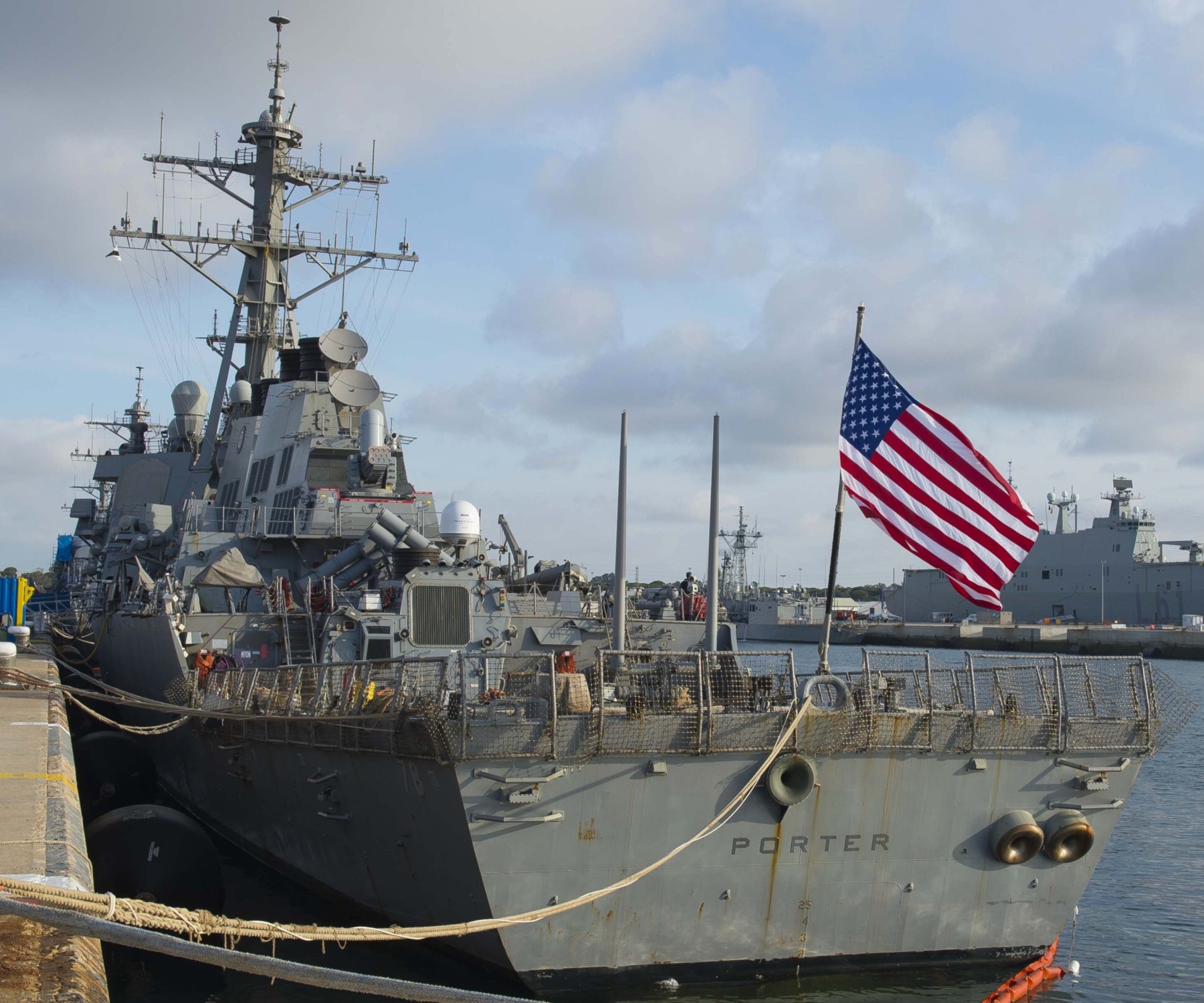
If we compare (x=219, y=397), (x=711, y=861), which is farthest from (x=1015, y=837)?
(x=219, y=397)

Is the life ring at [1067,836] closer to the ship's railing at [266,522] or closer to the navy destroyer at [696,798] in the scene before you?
the navy destroyer at [696,798]

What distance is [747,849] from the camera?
34.0 feet

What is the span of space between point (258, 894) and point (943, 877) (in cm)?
806

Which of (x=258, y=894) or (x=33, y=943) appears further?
(x=258, y=894)

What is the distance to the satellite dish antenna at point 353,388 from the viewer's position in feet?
75.3

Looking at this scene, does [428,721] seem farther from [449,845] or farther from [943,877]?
[943,877]

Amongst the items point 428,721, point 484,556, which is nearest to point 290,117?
point 484,556

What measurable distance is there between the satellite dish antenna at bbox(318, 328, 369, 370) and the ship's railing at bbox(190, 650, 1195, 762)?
490 inches

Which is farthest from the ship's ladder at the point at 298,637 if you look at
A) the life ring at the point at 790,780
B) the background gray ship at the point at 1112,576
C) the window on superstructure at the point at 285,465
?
the background gray ship at the point at 1112,576

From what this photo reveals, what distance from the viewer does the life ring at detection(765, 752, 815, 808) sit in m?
10.2

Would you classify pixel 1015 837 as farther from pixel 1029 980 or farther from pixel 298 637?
pixel 298 637

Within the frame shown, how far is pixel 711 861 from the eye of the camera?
10.3 m

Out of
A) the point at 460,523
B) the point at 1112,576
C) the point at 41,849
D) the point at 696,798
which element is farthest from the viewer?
the point at 1112,576

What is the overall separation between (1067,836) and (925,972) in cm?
185
